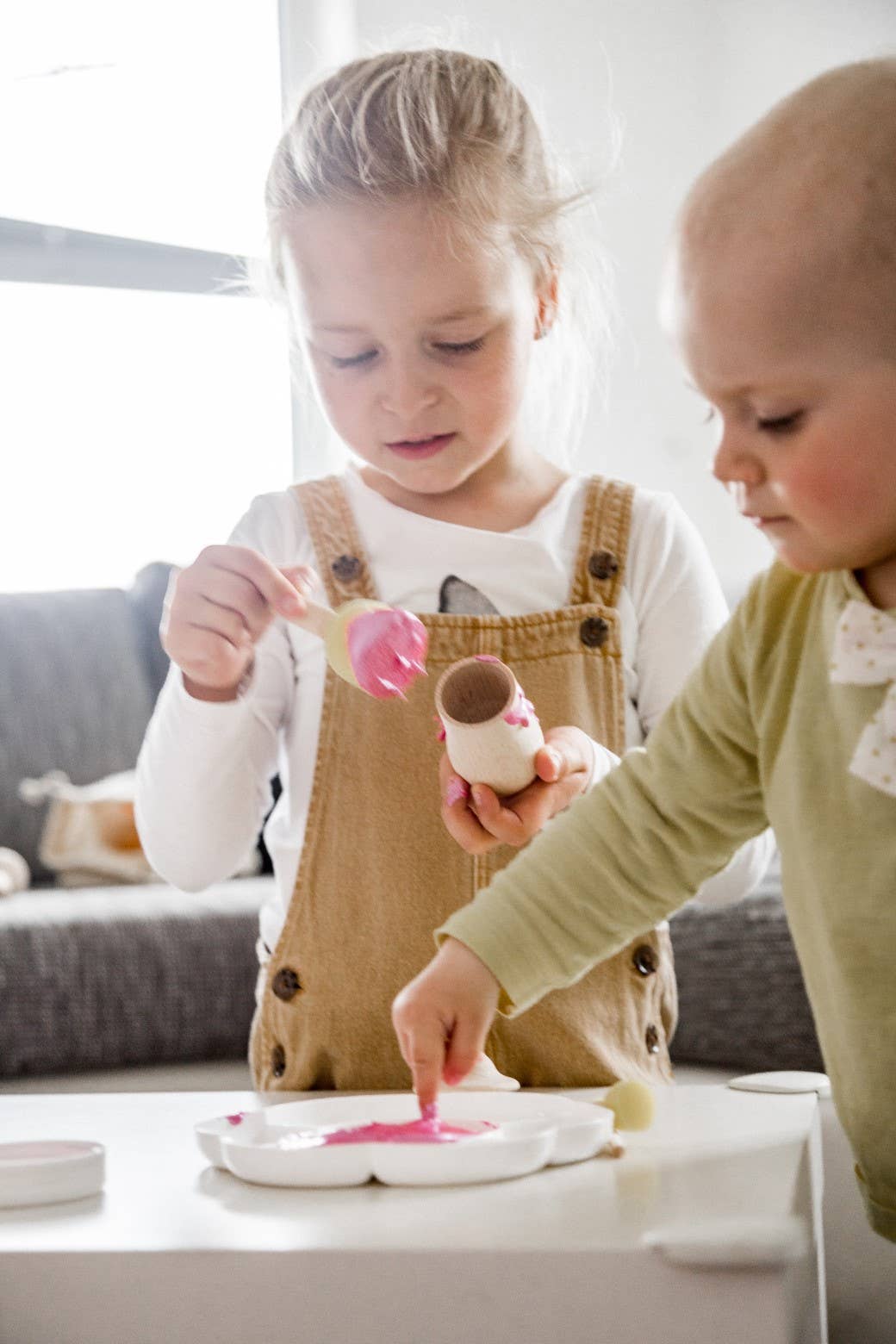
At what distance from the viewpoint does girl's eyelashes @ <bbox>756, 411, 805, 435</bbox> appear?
2.20ft

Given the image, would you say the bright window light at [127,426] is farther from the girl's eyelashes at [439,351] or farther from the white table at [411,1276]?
the white table at [411,1276]

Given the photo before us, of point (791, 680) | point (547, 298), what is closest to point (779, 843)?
point (791, 680)

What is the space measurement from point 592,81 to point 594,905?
9.77 ft

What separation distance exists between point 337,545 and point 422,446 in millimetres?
105

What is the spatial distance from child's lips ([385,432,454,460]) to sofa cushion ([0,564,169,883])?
1.55m

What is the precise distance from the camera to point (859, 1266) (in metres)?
0.98

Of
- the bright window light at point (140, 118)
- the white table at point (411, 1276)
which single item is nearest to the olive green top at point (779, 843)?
the white table at point (411, 1276)

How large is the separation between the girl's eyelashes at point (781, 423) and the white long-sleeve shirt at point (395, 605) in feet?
1.41

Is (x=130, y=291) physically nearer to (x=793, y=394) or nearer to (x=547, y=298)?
(x=547, y=298)

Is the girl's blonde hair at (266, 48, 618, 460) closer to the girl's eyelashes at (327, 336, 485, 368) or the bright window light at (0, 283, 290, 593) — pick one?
the girl's eyelashes at (327, 336, 485, 368)

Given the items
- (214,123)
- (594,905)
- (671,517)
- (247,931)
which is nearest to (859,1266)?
(594,905)

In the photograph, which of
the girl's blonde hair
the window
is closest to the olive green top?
the girl's blonde hair

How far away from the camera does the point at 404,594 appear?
1118mm

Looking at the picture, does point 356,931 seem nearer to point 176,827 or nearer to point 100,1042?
point 176,827
